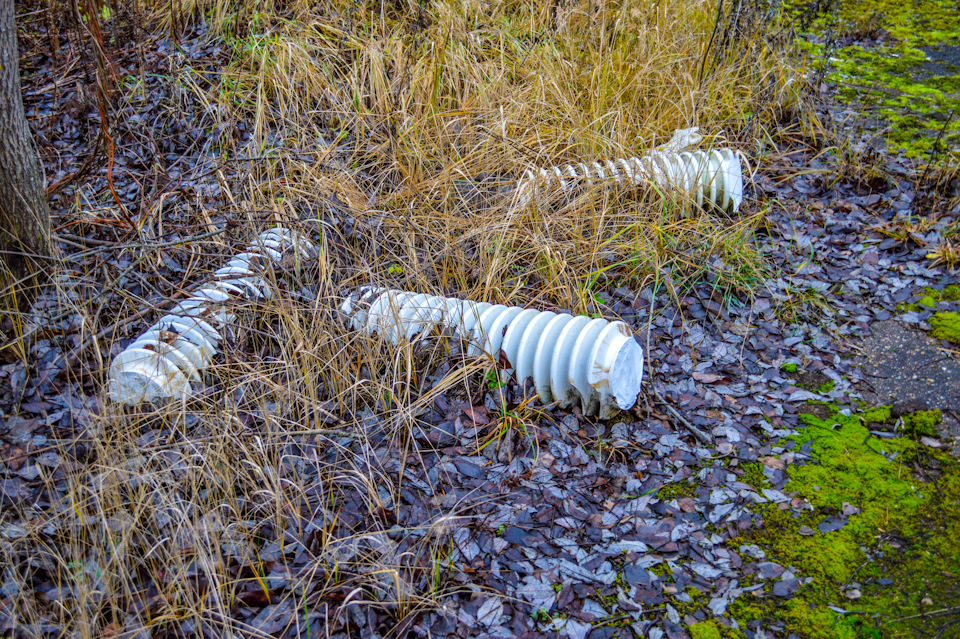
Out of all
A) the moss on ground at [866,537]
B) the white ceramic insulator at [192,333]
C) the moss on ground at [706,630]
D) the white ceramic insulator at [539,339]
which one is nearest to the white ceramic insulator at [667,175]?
the white ceramic insulator at [539,339]

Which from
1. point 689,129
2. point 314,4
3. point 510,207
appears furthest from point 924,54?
point 314,4

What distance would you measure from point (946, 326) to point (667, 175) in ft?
5.50

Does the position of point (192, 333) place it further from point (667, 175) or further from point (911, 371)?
point (911, 371)

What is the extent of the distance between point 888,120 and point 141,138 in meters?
5.67

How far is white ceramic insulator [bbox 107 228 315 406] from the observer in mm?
2688

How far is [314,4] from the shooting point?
5574mm

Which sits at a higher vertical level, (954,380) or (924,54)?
(924,54)

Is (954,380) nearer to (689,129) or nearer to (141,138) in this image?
(689,129)

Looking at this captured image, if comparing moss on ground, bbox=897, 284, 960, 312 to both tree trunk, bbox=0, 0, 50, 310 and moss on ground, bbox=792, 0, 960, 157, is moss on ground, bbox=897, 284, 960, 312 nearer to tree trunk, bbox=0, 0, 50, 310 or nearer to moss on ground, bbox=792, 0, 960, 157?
moss on ground, bbox=792, 0, 960, 157

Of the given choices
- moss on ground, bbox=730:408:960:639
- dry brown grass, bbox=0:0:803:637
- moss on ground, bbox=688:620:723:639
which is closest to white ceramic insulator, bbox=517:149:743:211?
dry brown grass, bbox=0:0:803:637

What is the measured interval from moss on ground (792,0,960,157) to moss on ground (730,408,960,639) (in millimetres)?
2911

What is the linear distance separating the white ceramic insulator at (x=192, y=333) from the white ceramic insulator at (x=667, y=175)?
4.89 feet

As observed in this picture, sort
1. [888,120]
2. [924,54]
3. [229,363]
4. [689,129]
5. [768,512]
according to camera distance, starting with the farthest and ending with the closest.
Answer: [924,54] → [888,120] → [689,129] → [229,363] → [768,512]

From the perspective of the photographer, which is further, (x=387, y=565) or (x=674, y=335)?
(x=674, y=335)
